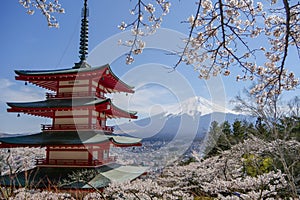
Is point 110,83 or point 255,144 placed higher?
point 110,83

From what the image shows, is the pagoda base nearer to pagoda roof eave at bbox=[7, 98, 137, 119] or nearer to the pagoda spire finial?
pagoda roof eave at bbox=[7, 98, 137, 119]

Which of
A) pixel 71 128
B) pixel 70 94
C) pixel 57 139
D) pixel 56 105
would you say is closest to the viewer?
pixel 57 139

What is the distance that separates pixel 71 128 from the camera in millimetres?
7602

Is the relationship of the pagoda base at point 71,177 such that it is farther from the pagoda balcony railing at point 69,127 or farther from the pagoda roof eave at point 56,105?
the pagoda roof eave at point 56,105

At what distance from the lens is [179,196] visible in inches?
183

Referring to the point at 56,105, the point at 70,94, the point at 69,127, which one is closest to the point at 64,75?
the point at 70,94

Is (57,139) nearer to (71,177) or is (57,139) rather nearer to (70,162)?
(70,162)

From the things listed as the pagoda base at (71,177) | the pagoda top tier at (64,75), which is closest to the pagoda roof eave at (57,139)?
the pagoda base at (71,177)

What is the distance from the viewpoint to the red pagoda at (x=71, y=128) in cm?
706

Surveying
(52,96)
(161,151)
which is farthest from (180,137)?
(52,96)

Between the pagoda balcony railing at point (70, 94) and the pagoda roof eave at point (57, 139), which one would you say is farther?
the pagoda balcony railing at point (70, 94)

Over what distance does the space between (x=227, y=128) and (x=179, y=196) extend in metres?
11.1

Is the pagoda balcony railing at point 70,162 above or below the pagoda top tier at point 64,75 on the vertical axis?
below

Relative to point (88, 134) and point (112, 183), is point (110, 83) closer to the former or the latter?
point (88, 134)
